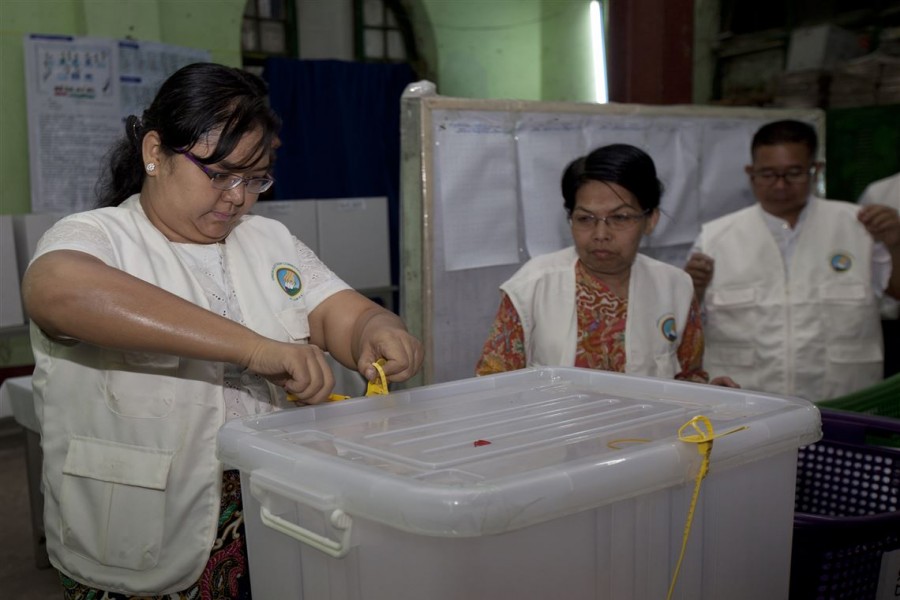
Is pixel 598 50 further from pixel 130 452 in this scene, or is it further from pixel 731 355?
pixel 130 452

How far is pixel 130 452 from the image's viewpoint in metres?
1.26

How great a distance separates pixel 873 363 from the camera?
2.80 m

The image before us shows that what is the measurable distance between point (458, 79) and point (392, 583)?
4717 millimetres

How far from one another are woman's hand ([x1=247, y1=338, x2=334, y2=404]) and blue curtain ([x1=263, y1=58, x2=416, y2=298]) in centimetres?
446

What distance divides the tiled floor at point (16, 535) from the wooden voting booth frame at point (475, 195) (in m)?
1.55

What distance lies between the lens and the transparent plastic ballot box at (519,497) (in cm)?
79

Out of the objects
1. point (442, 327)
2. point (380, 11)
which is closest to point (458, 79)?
point (380, 11)

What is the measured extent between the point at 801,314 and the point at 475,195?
1.13 meters

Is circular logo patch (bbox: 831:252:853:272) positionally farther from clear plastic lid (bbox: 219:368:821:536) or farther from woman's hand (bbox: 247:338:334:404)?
woman's hand (bbox: 247:338:334:404)

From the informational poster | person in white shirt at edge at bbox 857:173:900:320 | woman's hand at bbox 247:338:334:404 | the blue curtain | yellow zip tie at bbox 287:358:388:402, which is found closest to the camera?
woman's hand at bbox 247:338:334:404

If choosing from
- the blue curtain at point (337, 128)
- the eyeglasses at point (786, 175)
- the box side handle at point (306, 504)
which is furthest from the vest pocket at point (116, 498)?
the blue curtain at point (337, 128)

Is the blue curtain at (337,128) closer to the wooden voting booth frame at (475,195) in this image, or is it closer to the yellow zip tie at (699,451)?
the wooden voting booth frame at (475,195)

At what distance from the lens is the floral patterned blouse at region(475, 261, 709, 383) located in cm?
208

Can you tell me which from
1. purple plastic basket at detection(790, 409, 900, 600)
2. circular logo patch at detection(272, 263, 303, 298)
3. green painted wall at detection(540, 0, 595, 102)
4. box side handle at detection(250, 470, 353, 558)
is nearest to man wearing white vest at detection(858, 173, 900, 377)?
green painted wall at detection(540, 0, 595, 102)
